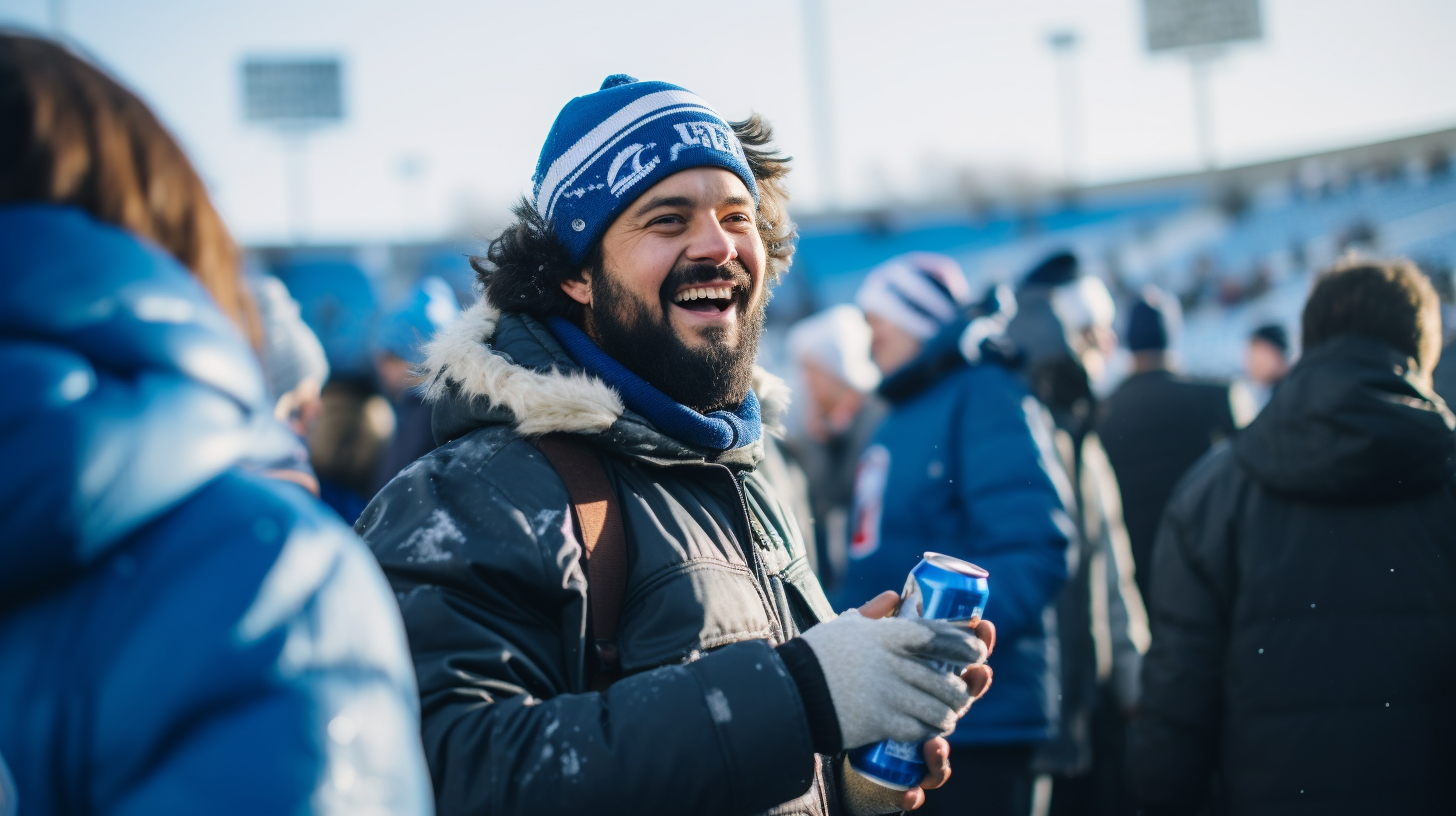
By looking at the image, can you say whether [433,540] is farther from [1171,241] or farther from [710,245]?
[1171,241]

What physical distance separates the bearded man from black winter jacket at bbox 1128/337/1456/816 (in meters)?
1.55

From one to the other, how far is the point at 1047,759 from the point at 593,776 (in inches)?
103

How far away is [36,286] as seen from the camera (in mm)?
884

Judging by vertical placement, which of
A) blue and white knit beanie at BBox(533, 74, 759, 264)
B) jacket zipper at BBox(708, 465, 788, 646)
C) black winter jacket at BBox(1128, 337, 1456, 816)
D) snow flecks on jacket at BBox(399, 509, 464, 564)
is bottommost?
black winter jacket at BBox(1128, 337, 1456, 816)

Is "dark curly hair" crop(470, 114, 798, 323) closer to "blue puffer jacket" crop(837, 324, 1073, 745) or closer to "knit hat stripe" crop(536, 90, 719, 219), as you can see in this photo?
"knit hat stripe" crop(536, 90, 719, 219)

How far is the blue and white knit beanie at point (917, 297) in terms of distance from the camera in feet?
13.7

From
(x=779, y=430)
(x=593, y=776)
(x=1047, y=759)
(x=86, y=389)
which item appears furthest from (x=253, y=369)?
(x=1047, y=759)

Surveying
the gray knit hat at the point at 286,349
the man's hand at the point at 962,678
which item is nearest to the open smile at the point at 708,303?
the man's hand at the point at 962,678

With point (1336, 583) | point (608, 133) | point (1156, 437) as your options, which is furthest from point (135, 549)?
point (1156, 437)

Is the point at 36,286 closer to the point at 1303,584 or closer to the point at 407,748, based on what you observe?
the point at 407,748

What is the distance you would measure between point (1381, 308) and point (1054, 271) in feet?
7.62

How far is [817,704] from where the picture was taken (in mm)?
1671

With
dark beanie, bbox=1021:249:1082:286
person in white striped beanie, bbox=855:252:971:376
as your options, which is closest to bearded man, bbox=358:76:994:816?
person in white striped beanie, bbox=855:252:971:376

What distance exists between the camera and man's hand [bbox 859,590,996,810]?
6.33 ft
